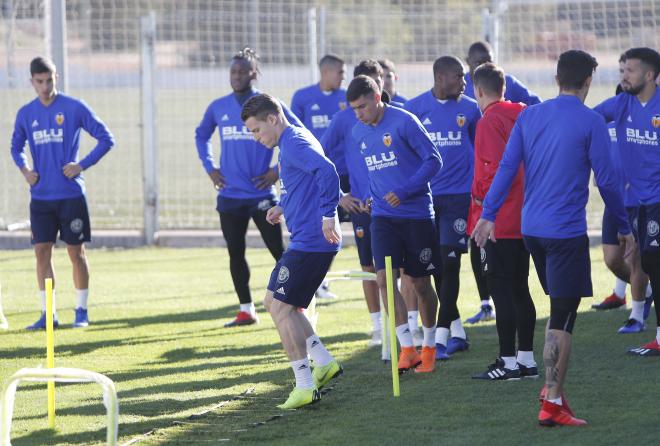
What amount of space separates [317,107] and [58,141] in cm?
252

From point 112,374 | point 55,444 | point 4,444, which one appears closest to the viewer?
point 4,444

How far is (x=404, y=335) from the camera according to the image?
855 centimetres

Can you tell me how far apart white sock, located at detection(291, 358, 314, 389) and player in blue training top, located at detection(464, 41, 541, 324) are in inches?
88.4

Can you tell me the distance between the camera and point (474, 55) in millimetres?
9867

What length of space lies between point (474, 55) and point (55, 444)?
489cm

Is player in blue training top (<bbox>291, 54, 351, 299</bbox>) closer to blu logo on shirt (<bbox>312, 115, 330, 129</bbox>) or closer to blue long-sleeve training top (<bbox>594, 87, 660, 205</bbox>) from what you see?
blu logo on shirt (<bbox>312, 115, 330, 129</bbox>)

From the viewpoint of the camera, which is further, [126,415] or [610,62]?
[610,62]

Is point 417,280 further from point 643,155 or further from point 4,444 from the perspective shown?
point 4,444

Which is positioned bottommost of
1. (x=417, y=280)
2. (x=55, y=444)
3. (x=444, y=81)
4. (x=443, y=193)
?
(x=55, y=444)

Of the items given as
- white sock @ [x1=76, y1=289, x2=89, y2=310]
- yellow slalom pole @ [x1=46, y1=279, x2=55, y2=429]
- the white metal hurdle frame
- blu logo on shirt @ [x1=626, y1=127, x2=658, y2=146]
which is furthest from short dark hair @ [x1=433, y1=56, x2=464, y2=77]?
the white metal hurdle frame

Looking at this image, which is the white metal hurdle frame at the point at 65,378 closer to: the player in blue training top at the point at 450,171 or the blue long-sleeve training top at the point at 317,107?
the player in blue training top at the point at 450,171

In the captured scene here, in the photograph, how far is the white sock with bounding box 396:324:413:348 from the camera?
852 cm

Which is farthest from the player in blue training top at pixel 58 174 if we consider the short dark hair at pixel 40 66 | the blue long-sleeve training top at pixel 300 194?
the blue long-sleeve training top at pixel 300 194

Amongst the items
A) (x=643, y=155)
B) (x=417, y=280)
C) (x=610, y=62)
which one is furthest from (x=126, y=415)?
(x=610, y=62)
